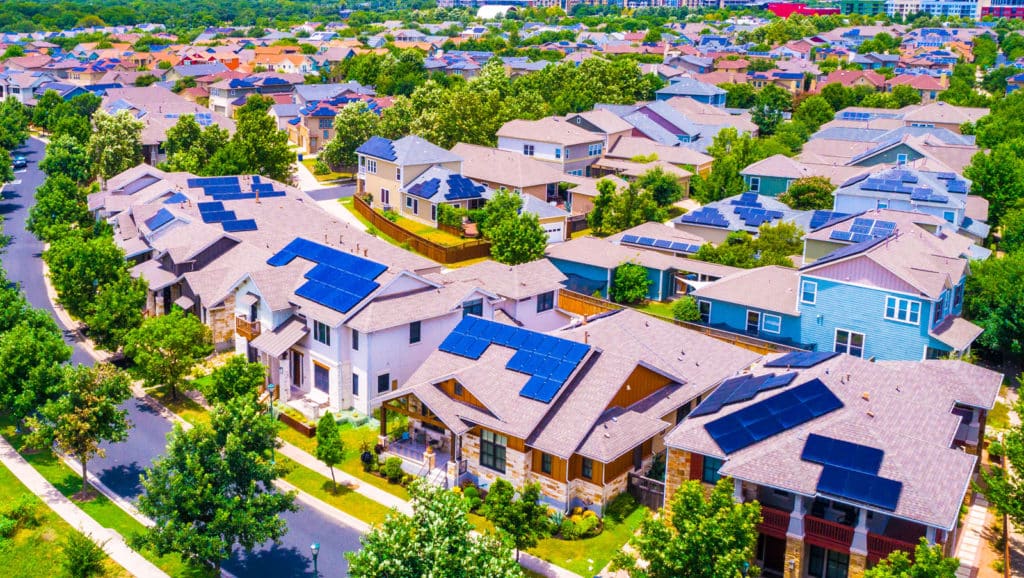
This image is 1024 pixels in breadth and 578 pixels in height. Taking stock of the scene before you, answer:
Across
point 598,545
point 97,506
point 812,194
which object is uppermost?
point 812,194

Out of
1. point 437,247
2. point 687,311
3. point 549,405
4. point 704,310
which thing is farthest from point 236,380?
point 704,310

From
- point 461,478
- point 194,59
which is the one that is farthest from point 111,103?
point 461,478

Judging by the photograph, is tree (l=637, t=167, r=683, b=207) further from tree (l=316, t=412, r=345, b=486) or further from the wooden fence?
tree (l=316, t=412, r=345, b=486)

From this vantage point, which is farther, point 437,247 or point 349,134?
point 349,134

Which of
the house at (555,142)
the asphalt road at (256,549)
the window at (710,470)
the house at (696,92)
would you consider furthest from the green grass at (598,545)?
the house at (696,92)

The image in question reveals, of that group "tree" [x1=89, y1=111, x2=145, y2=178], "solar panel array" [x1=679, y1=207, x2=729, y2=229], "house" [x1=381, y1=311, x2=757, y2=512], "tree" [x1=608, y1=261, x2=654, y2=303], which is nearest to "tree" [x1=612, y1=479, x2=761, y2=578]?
Result: "house" [x1=381, y1=311, x2=757, y2=512]

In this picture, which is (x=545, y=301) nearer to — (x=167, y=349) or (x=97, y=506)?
(x=167, y=349)
